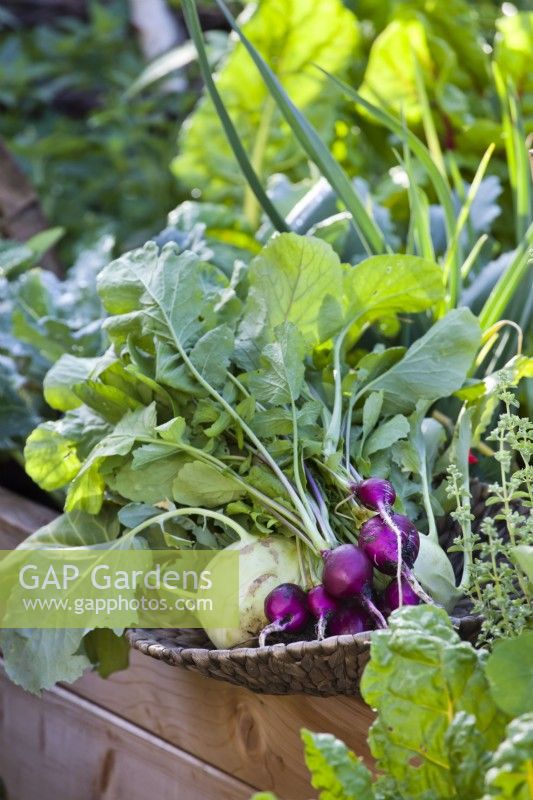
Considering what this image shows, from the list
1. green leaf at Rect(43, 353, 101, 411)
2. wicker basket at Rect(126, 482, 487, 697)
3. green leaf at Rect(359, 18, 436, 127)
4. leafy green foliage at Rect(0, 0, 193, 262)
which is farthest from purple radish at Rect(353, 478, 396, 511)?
leafy green foliage at Rect(0, 0, 193, 262)

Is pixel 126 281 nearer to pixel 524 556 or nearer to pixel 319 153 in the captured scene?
pixel 319 153

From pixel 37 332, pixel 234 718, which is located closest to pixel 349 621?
pixel 234 718

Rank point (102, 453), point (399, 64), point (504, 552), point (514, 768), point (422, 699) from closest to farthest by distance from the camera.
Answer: point (514, 768) < point (422, 699) < point (504, 552) < point (102, 453) < point (399, 64)

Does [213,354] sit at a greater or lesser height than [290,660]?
greater

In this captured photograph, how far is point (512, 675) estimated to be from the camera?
59cm

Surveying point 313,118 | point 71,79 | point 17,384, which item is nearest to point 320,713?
point 17,384

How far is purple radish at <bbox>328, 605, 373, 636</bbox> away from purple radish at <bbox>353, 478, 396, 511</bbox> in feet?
0.28

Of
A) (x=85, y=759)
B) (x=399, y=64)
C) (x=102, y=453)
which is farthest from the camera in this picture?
(x=399, y=64)

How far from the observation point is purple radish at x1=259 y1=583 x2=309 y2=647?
78cm

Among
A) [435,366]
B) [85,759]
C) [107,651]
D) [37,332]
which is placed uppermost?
[37,332]

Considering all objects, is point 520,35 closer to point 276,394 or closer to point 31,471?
point 276,394

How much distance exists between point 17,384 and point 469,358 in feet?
2.02

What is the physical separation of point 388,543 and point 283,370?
19cm

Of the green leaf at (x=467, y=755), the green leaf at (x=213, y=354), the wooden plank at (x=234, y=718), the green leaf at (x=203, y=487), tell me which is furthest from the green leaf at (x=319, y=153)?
the green leaf at (x=467, y=755)
